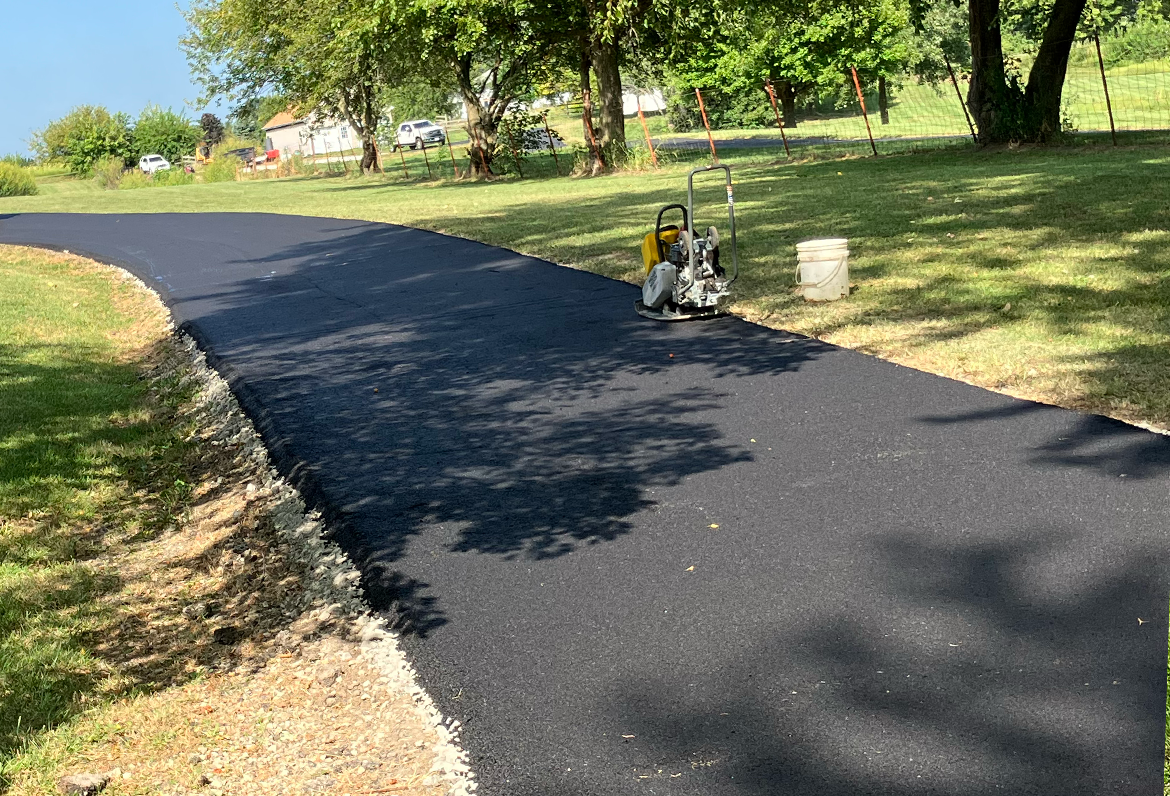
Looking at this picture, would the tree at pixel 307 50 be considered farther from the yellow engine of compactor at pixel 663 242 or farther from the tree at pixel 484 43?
the yellow engine of compactor at pixel 663 242

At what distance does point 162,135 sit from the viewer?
88562mm

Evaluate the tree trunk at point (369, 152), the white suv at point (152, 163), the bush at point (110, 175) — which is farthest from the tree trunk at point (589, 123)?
the white suv at point (152, 163)

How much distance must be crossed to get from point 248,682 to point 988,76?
23.9 metres

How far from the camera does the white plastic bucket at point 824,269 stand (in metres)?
11.2

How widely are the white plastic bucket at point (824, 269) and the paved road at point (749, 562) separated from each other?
3.76 feet

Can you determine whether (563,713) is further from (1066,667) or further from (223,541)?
(223,541)

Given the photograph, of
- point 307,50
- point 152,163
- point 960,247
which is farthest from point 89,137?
point 960,247

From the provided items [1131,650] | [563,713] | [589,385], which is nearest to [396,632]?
[563,713]

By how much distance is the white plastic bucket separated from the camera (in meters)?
→ 11.2

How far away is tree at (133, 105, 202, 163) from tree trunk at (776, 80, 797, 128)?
5184cm

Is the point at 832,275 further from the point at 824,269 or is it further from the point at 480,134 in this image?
the point at 480,134

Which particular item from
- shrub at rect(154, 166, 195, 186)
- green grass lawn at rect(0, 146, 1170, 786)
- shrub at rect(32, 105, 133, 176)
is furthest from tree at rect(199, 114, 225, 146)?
green grass lawn at rect(0, 146, 1170, 786)

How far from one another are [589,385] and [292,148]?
329ft

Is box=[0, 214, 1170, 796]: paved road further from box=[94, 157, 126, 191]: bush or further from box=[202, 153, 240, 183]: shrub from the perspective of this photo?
box=[94, 157, 126, 191]: bush
